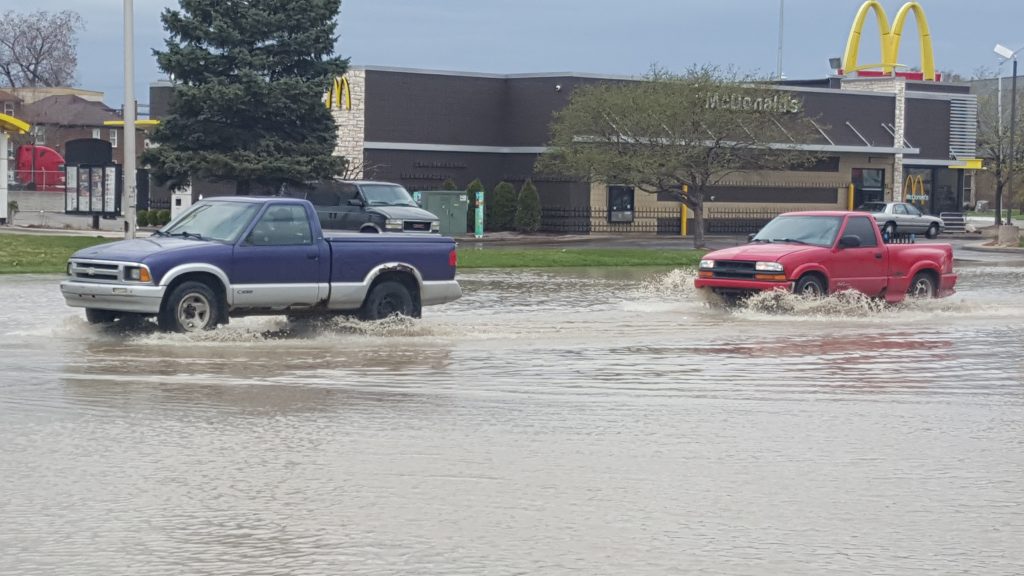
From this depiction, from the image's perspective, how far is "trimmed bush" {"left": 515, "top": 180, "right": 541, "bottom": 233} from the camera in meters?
56.2

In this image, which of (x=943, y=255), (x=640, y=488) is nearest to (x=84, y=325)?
(x=640, y=488)

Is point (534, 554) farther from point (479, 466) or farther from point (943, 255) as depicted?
point (943, 255)

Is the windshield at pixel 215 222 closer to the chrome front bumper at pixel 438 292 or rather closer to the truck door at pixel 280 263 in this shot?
the truck door at pixel 280 263

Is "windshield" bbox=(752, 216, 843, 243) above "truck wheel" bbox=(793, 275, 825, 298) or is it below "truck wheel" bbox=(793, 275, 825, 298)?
above

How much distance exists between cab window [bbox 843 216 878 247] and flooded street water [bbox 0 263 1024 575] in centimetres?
405

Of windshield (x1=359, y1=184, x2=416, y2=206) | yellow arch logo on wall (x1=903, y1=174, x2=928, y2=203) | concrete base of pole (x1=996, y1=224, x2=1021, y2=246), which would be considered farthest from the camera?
yellow arch logo on wall (x1=903, y1=174, x2=928, y2=203)

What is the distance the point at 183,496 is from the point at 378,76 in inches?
1914

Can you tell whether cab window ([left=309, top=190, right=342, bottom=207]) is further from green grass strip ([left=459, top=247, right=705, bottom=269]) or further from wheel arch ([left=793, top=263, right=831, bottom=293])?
wheel arch ([left=793, top=263, right=831, bottom=293])

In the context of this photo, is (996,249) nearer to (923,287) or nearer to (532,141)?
(532,141)

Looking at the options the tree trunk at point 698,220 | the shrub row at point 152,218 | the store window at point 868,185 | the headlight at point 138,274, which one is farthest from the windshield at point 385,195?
the store window at point 868,185

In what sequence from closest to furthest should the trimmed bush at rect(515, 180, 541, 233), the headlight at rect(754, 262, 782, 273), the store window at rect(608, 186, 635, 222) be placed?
the headlight at rect(754, 262, 782, 273) → the trimmed bush at rect(515, 180, 541, 233) → the store window at rect(608, 186, 635, 222)

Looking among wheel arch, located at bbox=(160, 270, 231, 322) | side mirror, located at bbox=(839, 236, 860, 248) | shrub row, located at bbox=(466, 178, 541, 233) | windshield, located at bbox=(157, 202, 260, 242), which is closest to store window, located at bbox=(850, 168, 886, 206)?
shrub row, located at bbox=(466, 178, 541, 233)

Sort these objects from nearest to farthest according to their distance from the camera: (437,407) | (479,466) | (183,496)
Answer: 1. (183,496)
2. (479,466)
3. (437,407)

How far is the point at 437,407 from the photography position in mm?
12312
